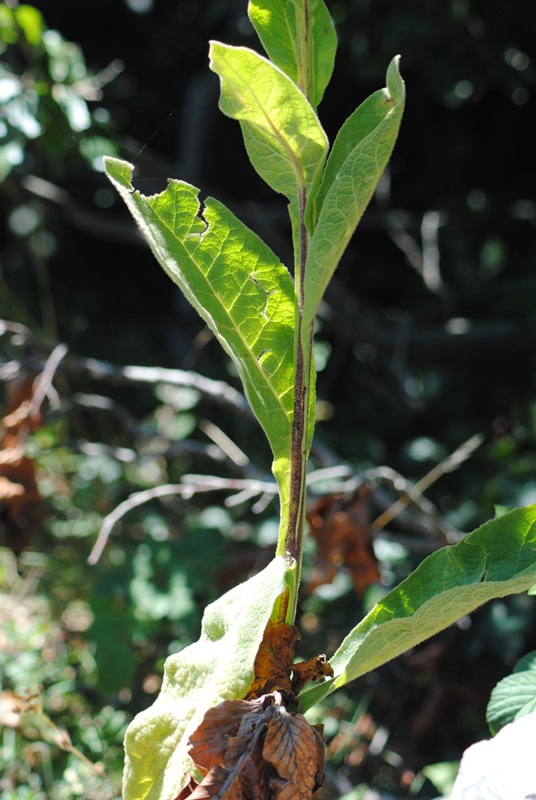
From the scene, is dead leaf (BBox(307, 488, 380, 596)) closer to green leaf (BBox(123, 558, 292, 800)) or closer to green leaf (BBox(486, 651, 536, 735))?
green leaf (BBox(486, 651, 536, 735))

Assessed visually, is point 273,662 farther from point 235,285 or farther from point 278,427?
point 235,285

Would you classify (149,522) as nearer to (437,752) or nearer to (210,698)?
(437,752)

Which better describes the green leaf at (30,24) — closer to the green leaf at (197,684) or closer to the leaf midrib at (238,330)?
the leaf midrib at (238,330)

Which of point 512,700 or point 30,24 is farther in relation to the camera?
point 30,24

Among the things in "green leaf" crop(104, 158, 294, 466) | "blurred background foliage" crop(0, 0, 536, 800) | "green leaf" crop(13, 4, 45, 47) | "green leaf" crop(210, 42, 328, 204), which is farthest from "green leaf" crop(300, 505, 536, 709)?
"green leaf" crop(13, 4, 45, 47)

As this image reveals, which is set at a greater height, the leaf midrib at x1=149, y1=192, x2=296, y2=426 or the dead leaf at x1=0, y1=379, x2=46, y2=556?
the leaf midrib at x1=149, y1=192, x2=296, y2=426

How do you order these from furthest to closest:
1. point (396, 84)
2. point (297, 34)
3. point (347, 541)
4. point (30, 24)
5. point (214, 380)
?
point (214, 380) → point (30, 24) → point (347, 541) → point (297, 34) → point (396, 84)

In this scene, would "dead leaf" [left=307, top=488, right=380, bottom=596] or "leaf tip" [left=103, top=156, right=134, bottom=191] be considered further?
"dead leaf" [left=307, top=488, right=380, bottom=596]

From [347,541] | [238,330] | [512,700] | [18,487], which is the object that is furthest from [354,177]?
[18,487]
